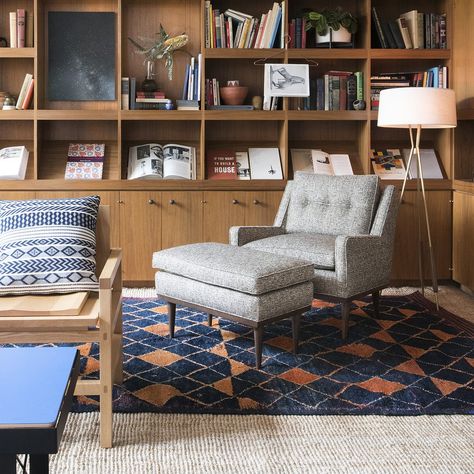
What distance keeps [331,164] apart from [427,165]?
0.71 meters

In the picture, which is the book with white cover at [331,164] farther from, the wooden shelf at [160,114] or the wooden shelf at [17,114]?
the wooden shelf at [17,114]

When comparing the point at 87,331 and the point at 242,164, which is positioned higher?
the point at 242,164

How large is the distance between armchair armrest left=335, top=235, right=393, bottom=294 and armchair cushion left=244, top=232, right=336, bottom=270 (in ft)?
0.25

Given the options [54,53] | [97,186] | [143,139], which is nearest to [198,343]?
[97,186]

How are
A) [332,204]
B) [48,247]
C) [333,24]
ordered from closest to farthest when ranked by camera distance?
[48,247]
[332,204]
[333,24]

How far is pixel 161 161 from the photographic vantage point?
5.00 m

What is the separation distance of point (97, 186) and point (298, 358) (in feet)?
7.33

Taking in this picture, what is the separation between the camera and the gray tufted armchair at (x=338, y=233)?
3633mm

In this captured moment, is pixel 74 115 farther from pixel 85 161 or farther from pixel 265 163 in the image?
pixel 265 163

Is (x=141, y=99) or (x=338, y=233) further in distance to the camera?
(x=141, y=99)

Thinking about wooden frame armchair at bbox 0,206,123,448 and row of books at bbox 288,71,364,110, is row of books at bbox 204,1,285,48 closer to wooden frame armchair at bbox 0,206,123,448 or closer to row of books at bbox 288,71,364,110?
row of books at bbox 288,71,364,110

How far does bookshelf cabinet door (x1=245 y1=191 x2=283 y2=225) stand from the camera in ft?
16.1

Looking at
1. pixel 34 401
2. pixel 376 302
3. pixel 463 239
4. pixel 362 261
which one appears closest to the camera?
pixel 34 401

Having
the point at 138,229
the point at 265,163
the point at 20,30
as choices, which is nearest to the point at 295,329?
the point at 138,229
